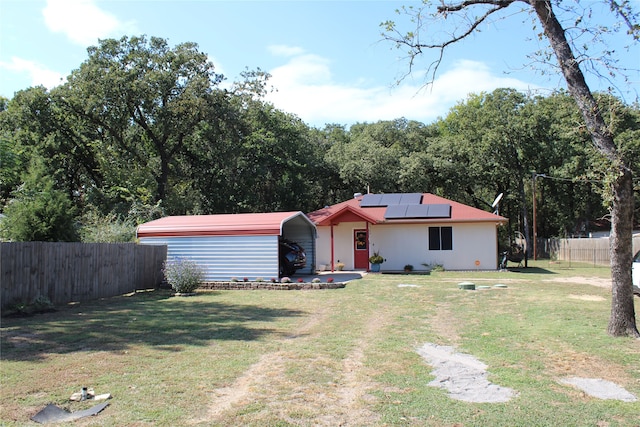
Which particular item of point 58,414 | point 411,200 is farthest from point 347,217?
point 58,414

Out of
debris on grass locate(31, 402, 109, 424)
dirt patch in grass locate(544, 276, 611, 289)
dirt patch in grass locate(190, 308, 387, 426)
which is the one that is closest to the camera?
debris on grass locate(31, 402, 109, 424)

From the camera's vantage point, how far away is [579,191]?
37062 mm

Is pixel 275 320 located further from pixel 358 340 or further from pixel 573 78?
pixel 573 78

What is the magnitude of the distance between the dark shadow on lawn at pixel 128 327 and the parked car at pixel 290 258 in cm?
679

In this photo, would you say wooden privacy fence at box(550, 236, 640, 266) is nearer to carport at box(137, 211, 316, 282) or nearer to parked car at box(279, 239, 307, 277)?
parked car at box(279, 239, 307, 277)

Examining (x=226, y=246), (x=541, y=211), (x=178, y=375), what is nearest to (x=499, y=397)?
(x=178, y=375)

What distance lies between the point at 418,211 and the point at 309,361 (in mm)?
18306

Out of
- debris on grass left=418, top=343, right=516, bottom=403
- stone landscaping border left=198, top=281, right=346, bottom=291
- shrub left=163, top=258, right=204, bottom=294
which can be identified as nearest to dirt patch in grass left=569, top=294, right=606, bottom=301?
stone landscaping border left=198, top=281, right=346, bottom=291

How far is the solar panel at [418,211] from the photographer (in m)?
23.4

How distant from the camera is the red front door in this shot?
78.8 ft

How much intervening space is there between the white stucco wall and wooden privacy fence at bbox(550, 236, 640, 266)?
6977 mm

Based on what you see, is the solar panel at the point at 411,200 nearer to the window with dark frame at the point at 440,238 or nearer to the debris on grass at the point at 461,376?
the window with dark frame at the point at 440,238

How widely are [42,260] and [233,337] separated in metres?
6.23

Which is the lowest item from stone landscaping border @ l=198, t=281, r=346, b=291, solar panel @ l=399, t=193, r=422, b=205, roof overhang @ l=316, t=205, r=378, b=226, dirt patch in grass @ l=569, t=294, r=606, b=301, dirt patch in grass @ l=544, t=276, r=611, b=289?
dirt patch in grass @ l=569, t=294, r=606, b=301
